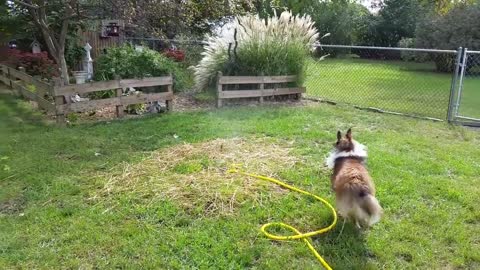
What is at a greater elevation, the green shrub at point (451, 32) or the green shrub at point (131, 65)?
the green shrub at point (451, 32)

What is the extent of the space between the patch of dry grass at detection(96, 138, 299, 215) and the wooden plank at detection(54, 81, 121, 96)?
2.29 meters

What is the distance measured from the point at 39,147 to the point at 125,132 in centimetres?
117

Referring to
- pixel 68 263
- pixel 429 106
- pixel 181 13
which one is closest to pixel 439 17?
pixel 429 106

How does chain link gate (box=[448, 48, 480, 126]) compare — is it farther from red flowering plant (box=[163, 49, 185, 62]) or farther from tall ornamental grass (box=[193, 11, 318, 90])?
red flowering plant (box=[163, 49, 185, 62])

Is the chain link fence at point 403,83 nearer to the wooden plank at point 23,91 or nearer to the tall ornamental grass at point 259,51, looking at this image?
the tall ornamental grass at point 259,51

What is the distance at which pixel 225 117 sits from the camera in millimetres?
6676

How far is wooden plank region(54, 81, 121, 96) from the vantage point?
5.95m

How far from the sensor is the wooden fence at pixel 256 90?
297 inches

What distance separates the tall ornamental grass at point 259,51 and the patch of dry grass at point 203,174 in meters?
3.40

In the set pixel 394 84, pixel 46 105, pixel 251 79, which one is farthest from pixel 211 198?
pixel 394 84

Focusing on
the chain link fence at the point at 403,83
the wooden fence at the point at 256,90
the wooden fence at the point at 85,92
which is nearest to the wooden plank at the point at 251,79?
the wooden fence at the point at 256,90

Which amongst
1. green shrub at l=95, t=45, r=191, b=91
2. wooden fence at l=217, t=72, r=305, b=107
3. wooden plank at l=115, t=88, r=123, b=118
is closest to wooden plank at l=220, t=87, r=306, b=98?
wooden fence at l=217, t=72, r=305, b=107

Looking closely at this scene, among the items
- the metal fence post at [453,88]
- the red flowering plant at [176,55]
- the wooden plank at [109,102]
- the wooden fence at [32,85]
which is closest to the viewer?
the wooden plank at [109,102]

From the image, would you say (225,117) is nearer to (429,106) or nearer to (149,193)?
(149,193)
